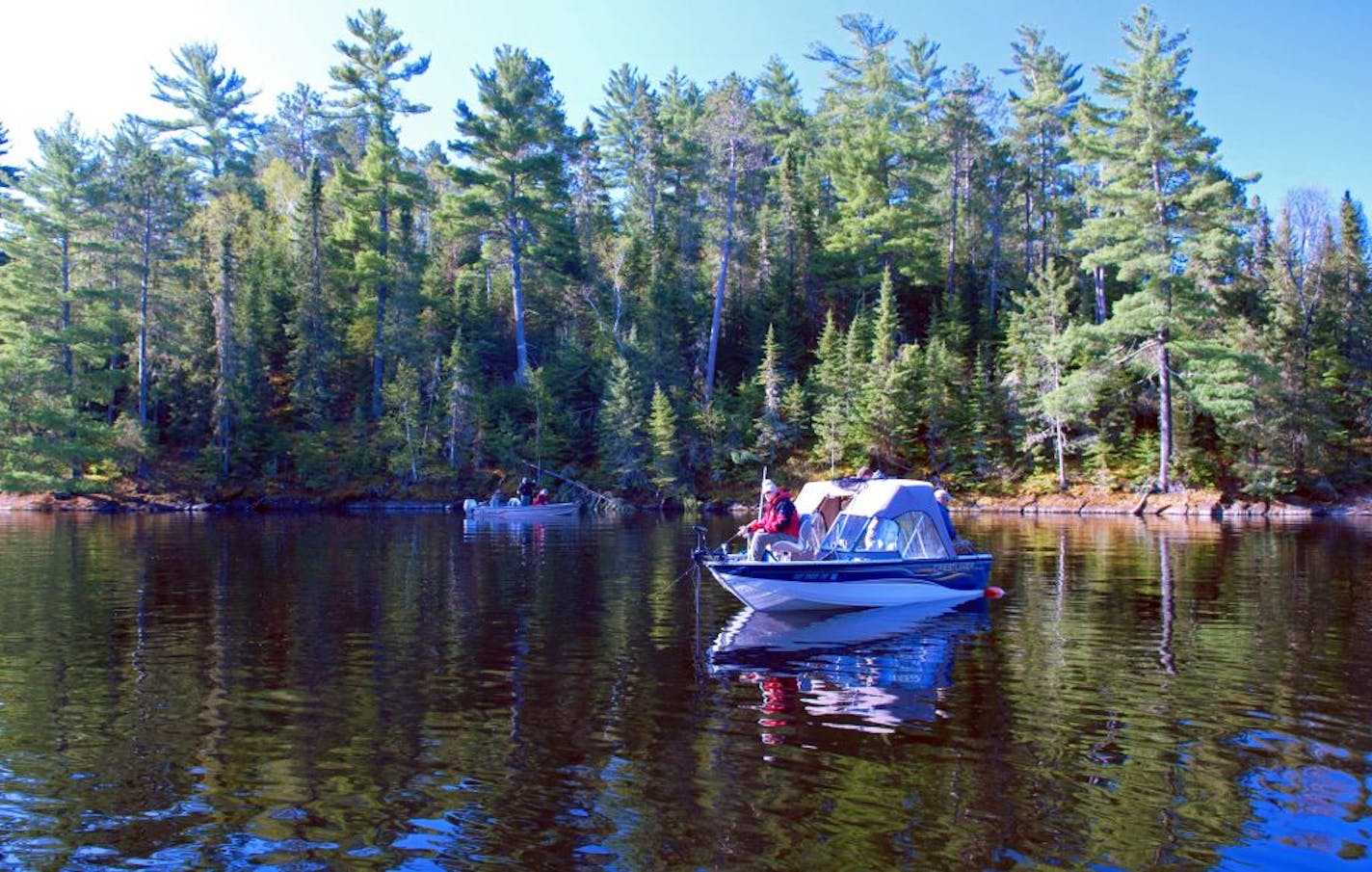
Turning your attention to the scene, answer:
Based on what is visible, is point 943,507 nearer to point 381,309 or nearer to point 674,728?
point 674,728

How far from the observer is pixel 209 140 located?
78938 mm

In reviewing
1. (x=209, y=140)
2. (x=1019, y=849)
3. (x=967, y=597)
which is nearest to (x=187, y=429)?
(x=209, y=140)

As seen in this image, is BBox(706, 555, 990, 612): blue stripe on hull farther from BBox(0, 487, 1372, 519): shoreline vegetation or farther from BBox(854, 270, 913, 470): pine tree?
BBox(854, 270, 913, 470): pine tree

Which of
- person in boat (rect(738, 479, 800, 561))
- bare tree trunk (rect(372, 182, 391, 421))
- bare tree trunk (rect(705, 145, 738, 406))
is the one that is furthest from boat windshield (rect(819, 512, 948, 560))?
bare tree trunk (rect(372, 182, 391, 421))

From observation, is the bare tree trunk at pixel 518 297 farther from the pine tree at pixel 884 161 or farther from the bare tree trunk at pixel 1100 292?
the bare tree trunk at pixel 1100 292

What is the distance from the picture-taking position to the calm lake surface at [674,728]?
7.82 m

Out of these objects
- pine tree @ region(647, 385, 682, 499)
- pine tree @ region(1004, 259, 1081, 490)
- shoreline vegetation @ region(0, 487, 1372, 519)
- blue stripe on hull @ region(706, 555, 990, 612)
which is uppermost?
pine tree @ region(1004, 259, 1081, 490)

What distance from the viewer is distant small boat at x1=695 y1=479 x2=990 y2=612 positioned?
18734 mm

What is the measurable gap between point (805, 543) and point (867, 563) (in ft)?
7.44

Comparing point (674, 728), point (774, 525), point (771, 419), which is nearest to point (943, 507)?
point (774, 525)

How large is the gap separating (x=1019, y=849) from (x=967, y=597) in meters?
13.6

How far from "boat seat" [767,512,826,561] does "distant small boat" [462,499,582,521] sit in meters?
28.0

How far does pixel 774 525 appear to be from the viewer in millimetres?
19953

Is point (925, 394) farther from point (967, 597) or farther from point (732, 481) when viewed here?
point (967, 597)
